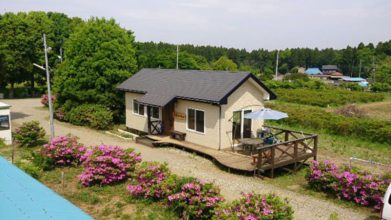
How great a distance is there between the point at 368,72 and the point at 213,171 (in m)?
105

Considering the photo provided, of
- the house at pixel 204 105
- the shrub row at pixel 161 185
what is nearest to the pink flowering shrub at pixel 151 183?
the shrub row at pixel 161 185

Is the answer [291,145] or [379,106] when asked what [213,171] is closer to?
[291,145]

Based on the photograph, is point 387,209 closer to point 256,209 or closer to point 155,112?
point 256,209

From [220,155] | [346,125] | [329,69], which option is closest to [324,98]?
[346,125]

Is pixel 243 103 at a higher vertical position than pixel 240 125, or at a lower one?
higher

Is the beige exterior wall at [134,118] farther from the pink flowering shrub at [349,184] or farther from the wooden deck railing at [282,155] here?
the pink flowering shrub at [349,184]

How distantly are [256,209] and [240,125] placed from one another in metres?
10.2

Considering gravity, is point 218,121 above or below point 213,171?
above

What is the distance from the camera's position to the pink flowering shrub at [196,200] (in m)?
10.2

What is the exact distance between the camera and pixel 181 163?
17062 millimetres

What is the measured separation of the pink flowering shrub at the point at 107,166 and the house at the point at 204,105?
554cm

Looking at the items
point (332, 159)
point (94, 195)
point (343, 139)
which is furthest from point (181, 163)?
point (343, 139)

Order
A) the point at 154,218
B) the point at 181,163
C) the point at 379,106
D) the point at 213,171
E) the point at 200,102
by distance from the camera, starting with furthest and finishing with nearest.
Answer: the point at 379,106 → the point at 200,102 → the point at 181,163 → the point at 213,171 → the point at 154,218

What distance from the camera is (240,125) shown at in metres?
18.9
